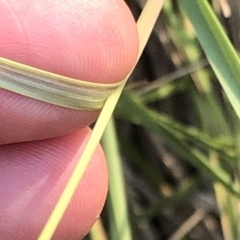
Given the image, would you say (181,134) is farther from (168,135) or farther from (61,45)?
(61,45)

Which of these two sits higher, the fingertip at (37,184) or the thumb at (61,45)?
the thumb at (61,45)

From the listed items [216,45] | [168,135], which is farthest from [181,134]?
[216,45]

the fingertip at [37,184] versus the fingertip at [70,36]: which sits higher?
the fingertip at [70,36]

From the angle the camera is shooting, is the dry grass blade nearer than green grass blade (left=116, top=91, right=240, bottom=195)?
Yes

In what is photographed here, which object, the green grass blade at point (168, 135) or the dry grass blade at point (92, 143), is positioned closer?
the dry grass blade at point (92, 143)

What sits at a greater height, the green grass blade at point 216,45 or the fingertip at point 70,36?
the fingertip at point 70,36

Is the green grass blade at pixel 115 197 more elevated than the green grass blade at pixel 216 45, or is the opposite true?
the green grass blade at pixel 216 45

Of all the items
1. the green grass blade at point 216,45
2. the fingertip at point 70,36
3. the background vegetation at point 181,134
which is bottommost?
the background vegetation at point 181,134

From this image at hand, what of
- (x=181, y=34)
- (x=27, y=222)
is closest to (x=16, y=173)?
(x=27, y=222)
